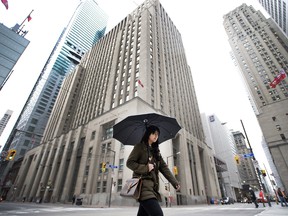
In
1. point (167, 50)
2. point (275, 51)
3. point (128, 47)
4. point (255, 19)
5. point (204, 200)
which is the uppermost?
point (255, 19)

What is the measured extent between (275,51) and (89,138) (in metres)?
76.0

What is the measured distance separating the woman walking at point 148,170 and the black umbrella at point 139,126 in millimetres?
1005

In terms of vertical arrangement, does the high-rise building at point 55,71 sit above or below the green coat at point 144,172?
above

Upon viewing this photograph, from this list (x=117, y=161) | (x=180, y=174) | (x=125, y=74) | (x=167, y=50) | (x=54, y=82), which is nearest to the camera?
(x=117, y=161)

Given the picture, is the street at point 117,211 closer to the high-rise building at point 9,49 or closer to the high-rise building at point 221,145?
the high-rise building at point 9,49

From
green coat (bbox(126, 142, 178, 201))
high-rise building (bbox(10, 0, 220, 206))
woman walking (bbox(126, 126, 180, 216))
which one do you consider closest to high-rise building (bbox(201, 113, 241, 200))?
high-rise building (bbox(10, 0, 220, 206))

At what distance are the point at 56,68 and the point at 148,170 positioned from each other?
113 m

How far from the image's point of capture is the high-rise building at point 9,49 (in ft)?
98.7

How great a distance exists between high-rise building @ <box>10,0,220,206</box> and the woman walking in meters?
20.8

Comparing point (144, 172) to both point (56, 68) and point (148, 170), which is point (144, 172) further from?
point (56, 68)

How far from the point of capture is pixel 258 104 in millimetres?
57938

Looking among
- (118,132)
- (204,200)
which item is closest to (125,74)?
(204,200)

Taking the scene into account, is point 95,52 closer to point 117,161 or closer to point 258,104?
point 117,161

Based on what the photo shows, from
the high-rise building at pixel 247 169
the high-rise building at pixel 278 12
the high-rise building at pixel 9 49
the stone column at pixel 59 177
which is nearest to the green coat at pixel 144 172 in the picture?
the stone column at pixel 59 177
